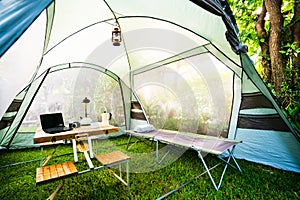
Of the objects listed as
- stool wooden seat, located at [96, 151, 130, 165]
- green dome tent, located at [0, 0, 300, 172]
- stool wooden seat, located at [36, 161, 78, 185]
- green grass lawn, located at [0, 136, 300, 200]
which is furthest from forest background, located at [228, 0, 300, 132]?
stool wooden seat, located at [36, 161, 78, 185]

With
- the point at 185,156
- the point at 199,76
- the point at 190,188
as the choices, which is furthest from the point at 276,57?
the point at 190,188

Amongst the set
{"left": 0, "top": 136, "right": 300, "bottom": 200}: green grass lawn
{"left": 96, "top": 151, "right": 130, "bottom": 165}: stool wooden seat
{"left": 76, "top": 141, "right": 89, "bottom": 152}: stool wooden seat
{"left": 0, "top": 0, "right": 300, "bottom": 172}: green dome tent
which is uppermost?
{"left": 0, "top": 0, "right": 300, "bottom": 172}: green dome tent

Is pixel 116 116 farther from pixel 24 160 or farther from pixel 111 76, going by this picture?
pixel 24 160

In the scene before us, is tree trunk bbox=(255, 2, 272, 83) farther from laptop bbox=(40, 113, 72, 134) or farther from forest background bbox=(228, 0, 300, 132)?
laptop bbox=(40, 113, 72, 134)

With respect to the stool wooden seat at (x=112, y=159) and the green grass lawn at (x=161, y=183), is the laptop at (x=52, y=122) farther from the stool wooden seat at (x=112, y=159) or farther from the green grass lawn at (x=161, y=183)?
the stool wooden seat at (x=112, y=159)

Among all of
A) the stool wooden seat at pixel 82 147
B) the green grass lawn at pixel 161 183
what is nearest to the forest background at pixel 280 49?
the green grass lawn at pixel 161 183

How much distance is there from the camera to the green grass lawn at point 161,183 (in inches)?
76.5

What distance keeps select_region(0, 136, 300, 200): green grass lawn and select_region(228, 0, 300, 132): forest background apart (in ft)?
2.78

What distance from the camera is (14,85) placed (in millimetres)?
1704

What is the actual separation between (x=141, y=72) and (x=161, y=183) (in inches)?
103

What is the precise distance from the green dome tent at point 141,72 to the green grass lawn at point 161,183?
1.52 ft

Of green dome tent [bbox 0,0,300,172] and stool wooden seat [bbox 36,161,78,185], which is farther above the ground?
green dome tent [bbox 0,0,300,172]

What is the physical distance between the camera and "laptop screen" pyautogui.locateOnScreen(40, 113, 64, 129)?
98.1 inches

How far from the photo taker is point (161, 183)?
2.21m
